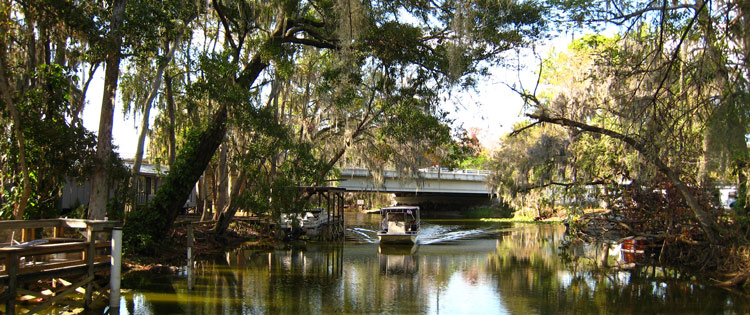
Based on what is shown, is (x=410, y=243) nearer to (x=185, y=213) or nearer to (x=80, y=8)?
(x=185, y=213)

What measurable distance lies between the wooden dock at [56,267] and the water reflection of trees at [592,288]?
27.1 ft

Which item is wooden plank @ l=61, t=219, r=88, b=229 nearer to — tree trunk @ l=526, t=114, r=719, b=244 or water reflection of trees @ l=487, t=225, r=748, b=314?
water reflection of trees @ l=487, t=225, r=748, b=314

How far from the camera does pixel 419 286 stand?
49.9ft

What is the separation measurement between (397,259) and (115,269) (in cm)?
1241

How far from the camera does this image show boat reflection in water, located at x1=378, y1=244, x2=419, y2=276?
1853cm

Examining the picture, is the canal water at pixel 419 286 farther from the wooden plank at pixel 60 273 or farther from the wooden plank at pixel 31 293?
the wooden plank at pixel 31 293

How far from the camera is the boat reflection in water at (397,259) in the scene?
18.5m

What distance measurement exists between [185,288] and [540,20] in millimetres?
11681

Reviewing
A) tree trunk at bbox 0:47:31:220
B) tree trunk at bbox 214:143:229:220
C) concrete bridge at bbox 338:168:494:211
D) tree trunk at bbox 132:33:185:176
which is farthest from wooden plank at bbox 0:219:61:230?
concrete bridge at bbox 338:168:494:211

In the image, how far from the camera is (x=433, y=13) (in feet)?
55.3

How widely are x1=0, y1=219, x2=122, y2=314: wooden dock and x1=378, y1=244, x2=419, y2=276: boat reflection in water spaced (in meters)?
8.42

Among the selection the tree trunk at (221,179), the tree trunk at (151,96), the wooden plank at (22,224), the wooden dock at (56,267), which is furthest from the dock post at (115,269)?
the tree trunk at (221,179)

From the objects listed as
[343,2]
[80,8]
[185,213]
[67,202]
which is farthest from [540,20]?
[185,213]

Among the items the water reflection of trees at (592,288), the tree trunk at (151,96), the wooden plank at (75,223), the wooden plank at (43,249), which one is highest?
the tree trunk at (151,96)
